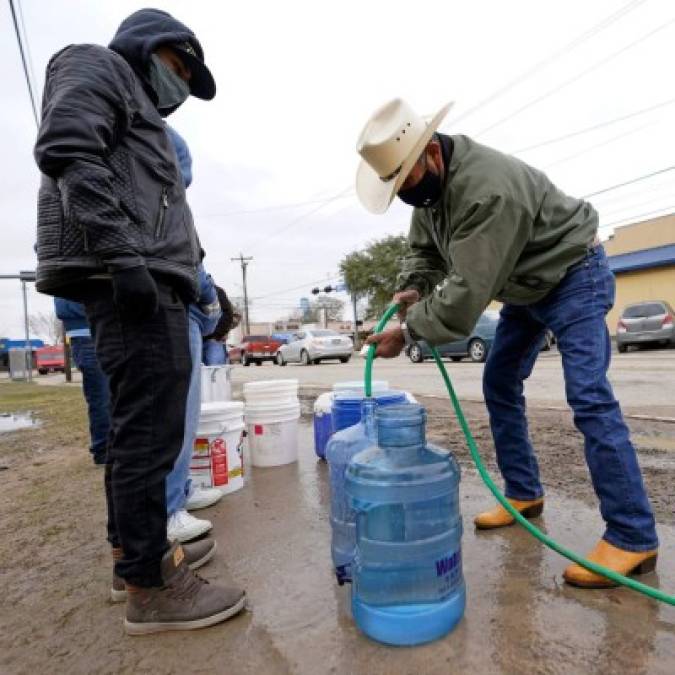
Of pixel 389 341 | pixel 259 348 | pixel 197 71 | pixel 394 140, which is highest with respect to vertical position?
pixel 197 71

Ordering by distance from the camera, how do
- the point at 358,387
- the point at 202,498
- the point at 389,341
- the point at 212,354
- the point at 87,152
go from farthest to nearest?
the point at 212,354 < the point at 358,387 < the point at 202,498 < the point at 389,341 < the point at 87,152

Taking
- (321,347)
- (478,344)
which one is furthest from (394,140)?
(321,347)

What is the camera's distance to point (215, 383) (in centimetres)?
486

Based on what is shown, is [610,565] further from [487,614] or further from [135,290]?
[135,290]

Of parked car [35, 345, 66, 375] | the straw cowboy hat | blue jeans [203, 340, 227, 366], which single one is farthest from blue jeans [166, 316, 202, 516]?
parked car [35, 345, 66, 375]

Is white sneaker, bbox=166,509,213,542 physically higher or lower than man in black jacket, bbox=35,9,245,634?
lower

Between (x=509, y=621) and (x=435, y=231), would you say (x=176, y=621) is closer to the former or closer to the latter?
(x=509, y=621)

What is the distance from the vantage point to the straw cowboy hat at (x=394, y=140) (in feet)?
6.71

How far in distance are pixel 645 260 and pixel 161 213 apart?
1111 inches

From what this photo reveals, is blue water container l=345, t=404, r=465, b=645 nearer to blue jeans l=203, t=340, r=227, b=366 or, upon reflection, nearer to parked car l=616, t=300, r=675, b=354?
blue jeans l=203, t=340, r=227, b=366

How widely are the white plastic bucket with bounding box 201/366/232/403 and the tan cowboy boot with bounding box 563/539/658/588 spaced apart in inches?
126

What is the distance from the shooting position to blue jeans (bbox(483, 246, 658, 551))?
1.98m

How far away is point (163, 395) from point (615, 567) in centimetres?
172

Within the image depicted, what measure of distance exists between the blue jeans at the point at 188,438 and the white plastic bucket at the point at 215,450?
0.58 metres
